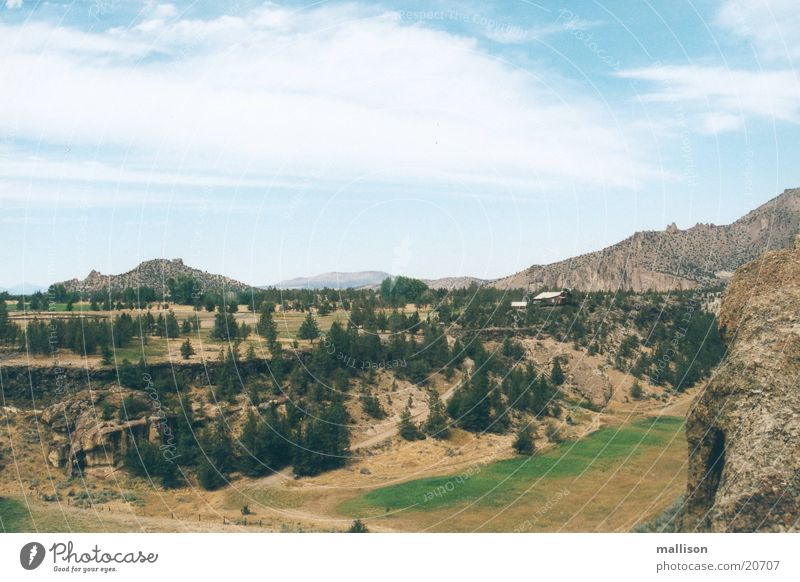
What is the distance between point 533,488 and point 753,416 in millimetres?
18237

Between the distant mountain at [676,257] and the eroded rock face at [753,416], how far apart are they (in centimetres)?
9945

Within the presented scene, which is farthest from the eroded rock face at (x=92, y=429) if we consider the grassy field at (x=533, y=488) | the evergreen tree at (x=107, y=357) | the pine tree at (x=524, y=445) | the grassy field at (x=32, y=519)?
the pine tree at (x=524, y=445)

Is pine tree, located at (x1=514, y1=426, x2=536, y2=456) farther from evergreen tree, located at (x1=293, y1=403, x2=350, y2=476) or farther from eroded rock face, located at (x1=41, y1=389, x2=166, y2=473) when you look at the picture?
eroded rock face, located at (x1=41, y1=389, x2=166, y2=473)

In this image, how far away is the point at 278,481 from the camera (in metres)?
38.7

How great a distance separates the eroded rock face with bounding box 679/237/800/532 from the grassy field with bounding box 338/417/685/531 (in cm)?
830

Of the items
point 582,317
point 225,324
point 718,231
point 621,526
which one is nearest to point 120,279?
A: point 225,324

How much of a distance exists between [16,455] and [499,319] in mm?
46032

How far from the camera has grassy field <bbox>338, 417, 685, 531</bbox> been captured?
30.7m

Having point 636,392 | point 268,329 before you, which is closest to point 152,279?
point 268,329

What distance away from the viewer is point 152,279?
101 metres

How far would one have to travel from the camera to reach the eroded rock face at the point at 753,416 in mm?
17875

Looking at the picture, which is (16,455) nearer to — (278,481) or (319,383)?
(278,481)

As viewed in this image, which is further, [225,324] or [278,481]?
[225,324]

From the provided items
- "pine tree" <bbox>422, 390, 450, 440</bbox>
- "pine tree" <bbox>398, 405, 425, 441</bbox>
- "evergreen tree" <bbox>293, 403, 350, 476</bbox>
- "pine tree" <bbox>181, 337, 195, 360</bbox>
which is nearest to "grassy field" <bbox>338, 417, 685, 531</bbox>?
"evergreen tree" <bbox>293, 403, 350, 476</bbox>
